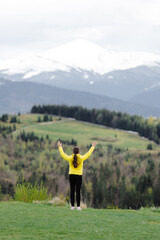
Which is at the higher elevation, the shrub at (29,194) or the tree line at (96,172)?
the shrub at (29,194)

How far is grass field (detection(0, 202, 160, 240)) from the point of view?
14133mm

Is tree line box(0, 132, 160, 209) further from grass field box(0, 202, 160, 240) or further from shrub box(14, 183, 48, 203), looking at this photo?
grass field box(0, 202, 160, 240)

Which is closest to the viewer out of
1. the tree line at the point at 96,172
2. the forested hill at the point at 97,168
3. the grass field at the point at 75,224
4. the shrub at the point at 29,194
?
the grass field at the point at 75,224

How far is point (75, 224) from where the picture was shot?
1580 centimetres

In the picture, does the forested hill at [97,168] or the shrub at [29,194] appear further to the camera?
the forested hill at [97,168]

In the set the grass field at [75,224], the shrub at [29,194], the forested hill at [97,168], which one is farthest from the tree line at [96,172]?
the grass field at [75,224]

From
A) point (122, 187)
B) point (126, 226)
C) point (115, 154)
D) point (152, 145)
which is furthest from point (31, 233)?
point (152, 145)

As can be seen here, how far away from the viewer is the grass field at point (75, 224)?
1413 centimetres

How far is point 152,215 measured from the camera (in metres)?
18.7

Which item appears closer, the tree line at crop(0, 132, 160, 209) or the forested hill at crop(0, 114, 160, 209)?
the tree line at crop(0, 132, 160, 209)

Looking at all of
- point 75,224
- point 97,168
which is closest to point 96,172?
point 97,168

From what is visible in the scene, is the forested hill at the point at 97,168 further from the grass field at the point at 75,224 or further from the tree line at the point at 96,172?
the grass field at the point at 75,224

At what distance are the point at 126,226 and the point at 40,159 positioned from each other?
168 meters

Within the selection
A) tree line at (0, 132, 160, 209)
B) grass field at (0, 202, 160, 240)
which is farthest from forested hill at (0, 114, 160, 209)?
grass field at (0, 202, 160, 240)
